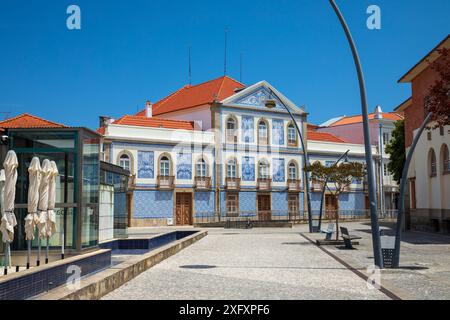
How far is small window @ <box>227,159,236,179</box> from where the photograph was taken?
45.8m

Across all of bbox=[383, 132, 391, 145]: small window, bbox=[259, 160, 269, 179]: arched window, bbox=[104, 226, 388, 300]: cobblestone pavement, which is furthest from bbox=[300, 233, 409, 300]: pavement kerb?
bbox=[383, 132, 391, 145]: small window

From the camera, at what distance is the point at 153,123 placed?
148 feet

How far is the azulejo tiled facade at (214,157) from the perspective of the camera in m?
41.7

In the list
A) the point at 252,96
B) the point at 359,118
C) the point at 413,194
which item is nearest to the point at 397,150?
the point at 252,96

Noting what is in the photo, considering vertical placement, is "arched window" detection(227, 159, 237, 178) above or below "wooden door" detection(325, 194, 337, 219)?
above

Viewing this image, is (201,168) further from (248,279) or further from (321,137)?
(248,279)

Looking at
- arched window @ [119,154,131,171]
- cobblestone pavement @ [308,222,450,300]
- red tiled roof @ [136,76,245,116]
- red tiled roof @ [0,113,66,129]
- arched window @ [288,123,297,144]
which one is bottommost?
cobblestone pavement @ [308,222,450,300]

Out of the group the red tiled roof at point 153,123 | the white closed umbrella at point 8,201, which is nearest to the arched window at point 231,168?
the red tiled roof at point 153,123

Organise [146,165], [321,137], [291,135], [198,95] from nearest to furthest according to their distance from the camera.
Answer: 1. [146,165]
2. [291,135]
3. [198,95]
4. [321,137]

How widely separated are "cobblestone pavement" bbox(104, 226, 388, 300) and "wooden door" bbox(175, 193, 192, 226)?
26544mm

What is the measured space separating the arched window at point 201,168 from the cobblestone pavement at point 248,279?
27.6m

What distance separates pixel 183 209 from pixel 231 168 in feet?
18.2

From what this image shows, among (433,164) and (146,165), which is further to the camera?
(146,165)

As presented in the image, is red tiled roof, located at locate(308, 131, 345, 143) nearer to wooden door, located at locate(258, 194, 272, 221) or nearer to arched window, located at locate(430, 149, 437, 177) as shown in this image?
wooden door, located at locate(258, 194, 272, 221)
